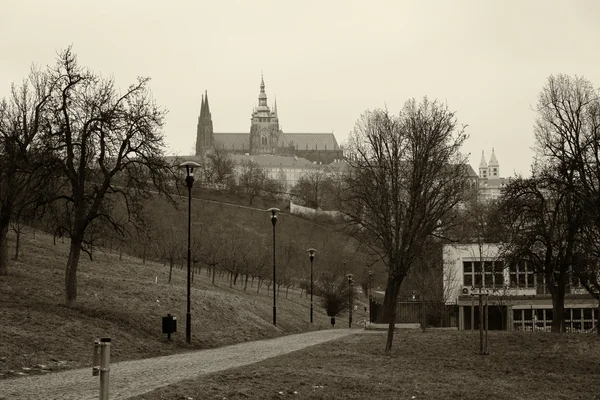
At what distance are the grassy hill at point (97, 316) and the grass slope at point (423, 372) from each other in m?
4.48

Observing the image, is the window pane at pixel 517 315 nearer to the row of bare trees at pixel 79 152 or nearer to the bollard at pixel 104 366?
the row of bare trees at pixel 79 152

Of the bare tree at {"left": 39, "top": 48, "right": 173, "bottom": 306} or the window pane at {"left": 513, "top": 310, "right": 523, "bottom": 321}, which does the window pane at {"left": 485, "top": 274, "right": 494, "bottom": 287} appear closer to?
the window pane at {"left": 513, "top": 310, "right": 523, "bottom": 321}

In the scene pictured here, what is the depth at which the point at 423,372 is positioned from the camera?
20.3 meters

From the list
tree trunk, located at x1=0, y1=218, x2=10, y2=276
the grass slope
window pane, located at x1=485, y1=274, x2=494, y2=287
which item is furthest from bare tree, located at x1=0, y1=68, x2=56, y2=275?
window pane, located at x1=485, y1=274, x2=494, y2=287

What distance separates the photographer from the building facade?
5031 cm

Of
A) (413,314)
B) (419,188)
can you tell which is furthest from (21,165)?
(413,314)

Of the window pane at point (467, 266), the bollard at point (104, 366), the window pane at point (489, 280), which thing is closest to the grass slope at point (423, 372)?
the bollard at point (104, 366)

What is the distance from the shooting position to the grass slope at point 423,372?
15.4 m

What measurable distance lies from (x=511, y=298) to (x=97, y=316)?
31.3 meters

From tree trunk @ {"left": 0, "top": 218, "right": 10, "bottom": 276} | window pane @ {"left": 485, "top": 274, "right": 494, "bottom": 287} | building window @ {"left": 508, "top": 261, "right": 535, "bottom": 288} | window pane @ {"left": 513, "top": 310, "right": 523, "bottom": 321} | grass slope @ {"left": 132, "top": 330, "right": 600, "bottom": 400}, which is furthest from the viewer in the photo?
Answer: building window @ {"left": 508, "top": 261, "right": 535, "bottom": 288}

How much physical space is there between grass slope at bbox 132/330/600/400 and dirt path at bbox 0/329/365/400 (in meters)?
0.75

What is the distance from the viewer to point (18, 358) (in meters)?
19.2

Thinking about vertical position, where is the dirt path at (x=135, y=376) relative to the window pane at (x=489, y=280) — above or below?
below

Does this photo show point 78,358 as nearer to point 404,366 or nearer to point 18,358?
point 18,358
